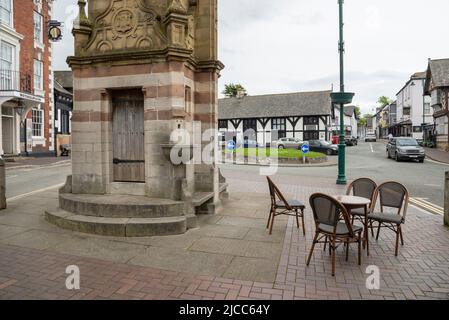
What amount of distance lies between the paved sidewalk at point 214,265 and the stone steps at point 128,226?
0.57 ft

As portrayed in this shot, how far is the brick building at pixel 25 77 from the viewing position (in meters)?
21.5

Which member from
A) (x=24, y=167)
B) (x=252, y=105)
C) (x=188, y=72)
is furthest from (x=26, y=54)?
(x=252, y=105)

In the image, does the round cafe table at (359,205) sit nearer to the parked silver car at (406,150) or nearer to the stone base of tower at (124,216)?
the stone base of tower at (124,216)

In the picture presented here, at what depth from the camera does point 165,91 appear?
7.06 metres

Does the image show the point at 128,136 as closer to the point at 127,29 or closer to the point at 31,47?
the point at 127,29

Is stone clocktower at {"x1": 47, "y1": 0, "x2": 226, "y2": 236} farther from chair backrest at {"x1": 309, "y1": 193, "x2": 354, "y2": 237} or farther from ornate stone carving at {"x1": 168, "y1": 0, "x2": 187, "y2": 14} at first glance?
chair backrest at {"x1": 309, "y1": 193, "x2": 354, "y2": 237}

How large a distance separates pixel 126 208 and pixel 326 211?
12.4 ft

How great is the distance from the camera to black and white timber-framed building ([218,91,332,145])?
4478cm

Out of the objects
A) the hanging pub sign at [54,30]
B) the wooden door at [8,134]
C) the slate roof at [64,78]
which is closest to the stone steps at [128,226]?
the wooden door at [8,134]

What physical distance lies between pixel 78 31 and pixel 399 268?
7.89 m

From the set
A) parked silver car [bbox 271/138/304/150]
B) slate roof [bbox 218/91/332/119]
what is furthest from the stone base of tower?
slate roof [bbox 218/91/332/119]

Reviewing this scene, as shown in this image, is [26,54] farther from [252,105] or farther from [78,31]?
[252,105]

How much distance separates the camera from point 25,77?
23.1 metres
